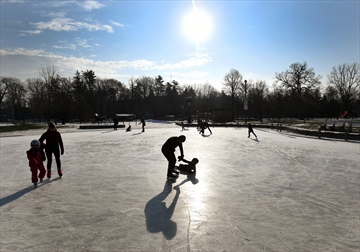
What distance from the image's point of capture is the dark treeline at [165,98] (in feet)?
146

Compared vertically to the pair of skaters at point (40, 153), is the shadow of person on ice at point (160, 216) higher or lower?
lower

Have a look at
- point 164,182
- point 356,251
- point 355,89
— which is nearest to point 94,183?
point 164,182

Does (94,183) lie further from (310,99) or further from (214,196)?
(310,99)

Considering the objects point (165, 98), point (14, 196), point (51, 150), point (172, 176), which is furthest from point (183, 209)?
point (165, 98)

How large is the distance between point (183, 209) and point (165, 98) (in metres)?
77.9

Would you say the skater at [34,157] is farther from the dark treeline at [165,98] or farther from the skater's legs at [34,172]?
the dark treeline at [165,98]

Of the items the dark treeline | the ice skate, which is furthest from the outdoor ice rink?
the dark treeline

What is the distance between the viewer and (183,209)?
14.9ft

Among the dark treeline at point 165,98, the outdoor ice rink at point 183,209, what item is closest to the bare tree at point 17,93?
the dark treeline at point 165,98

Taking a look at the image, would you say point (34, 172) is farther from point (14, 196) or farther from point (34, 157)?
point (14, 196)

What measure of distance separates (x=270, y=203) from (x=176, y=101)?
76183 mm

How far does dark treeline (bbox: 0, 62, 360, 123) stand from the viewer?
44.6m

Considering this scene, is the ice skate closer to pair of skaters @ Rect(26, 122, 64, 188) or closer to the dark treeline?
pair of skaters @ Rect(26, 122, 64, 188)

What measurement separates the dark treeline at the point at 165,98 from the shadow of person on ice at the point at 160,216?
99.4ft
